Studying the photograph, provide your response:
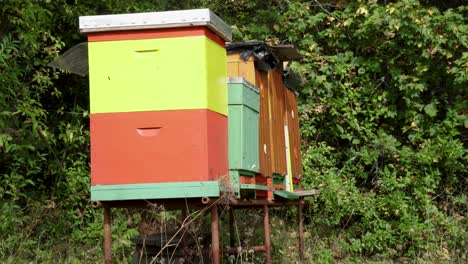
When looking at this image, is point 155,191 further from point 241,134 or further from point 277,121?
point 277,121

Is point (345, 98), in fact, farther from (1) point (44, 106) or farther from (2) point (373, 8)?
A: (1) point (44, 106)

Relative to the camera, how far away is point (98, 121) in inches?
182

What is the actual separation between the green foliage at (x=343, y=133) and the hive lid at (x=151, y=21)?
3225 millimetres

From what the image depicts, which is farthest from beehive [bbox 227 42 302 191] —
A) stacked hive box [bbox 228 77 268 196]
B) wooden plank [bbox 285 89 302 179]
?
stacked hive box [bbox 228 77 268 196]

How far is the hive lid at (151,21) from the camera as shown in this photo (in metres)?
4.51

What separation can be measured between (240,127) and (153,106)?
77cm

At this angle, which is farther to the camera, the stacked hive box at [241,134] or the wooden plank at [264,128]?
the wooden plank at [264,128]

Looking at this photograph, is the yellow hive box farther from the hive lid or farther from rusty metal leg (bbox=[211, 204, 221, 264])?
rusty metal leg (bbox=[211, 204, 221, 264])

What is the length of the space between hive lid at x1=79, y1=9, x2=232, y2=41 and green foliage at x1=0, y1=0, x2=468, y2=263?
322cm

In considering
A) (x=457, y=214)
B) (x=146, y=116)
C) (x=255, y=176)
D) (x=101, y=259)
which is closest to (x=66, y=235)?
(x=101, y=259)

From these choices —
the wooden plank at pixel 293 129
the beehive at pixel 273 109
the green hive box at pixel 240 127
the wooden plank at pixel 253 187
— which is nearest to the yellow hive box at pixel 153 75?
the green hive box at pixel 240 127

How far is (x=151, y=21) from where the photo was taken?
179 inches

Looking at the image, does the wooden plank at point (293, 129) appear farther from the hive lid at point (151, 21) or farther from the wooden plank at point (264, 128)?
the hive lid at point (151, 21)

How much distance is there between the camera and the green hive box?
496 centimetres
